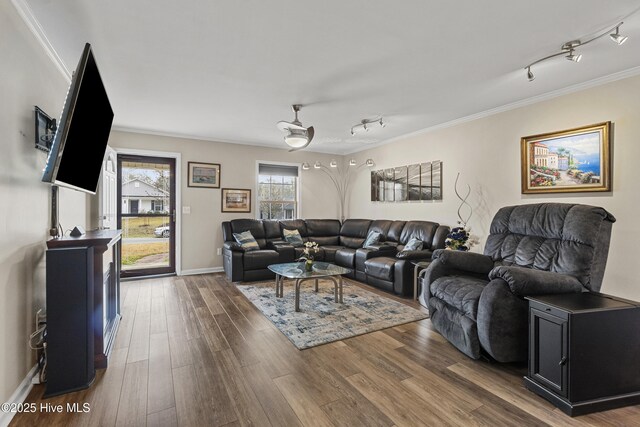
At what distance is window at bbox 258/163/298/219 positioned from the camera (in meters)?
6.09

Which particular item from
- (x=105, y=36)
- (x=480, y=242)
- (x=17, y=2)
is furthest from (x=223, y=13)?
(x=480, y=242)

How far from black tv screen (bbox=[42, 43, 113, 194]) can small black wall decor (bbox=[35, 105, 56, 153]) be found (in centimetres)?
32

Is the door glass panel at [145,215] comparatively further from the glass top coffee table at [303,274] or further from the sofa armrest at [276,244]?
the glass top coffee table at [303,274]

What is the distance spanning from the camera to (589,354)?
1751 mm

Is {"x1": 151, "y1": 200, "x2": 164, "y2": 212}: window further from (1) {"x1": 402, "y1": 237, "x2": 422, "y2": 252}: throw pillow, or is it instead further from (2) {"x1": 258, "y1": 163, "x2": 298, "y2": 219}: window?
(1) {"x1": 402, "y1": 237, "x2": 422, "y2": 252}: throw pillow

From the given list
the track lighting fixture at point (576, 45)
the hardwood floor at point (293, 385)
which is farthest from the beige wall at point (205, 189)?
the track lighting fixture at point (576, 45)

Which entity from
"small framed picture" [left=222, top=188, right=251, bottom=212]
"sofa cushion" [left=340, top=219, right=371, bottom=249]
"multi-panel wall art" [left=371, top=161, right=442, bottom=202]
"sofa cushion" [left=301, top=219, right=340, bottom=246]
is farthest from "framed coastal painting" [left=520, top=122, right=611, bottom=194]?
"small framed picture" [left=222, top=188, right=251, bottom=212]

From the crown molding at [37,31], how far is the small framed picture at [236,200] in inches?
121

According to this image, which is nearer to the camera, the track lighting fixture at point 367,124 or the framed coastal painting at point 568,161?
the framed coastal painting at point 568,161

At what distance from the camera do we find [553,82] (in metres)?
3.07

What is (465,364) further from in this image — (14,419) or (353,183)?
(353,183)

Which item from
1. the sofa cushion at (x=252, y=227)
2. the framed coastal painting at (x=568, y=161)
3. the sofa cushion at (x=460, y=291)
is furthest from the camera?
the sofa cushion at (x=252, y=227)

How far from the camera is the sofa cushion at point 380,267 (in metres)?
4.15

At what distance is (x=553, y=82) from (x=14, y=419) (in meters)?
5.16
